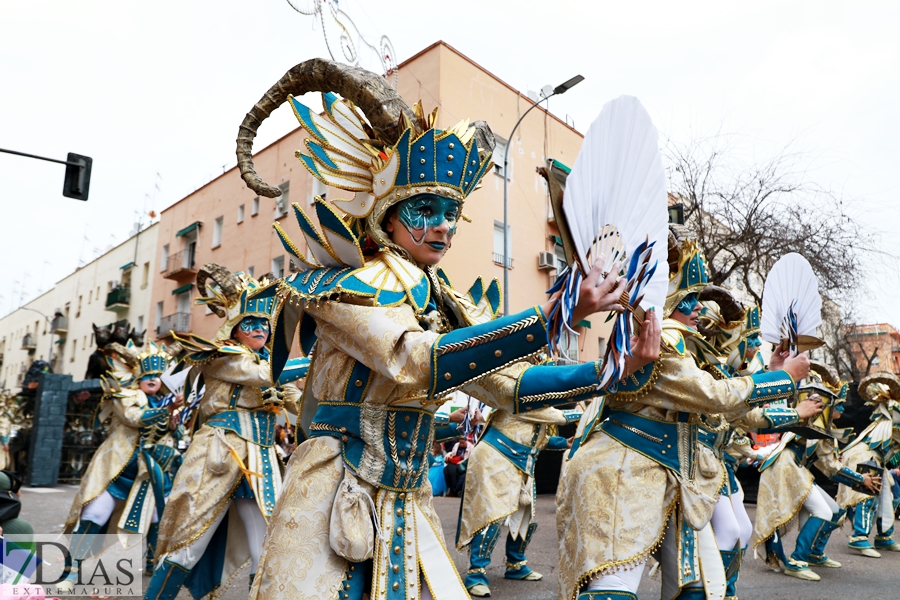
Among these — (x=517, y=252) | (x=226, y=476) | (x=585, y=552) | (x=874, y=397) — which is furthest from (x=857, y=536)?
(x=517, y=252)

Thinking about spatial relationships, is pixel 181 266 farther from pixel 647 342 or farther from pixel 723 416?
pixel 647 342

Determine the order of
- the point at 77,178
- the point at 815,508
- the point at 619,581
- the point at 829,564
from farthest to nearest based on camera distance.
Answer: the point at 77,178 < the point at 829,564 < the point at 815,508 < the point at 619,581

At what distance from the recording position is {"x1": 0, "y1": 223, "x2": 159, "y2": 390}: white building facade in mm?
35312

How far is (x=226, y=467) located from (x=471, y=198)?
1613 centimetres

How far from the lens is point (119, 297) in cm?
3575

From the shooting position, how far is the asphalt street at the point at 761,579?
648 centimetres

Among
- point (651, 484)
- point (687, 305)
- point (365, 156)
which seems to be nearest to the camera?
point (365, 156)

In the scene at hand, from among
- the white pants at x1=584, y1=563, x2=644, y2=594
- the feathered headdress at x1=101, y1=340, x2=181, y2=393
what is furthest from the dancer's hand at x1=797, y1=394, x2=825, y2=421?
the feathered headdress at x1=101, y1=340, x2=181, y2=393

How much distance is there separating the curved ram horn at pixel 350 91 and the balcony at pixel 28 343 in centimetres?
5743

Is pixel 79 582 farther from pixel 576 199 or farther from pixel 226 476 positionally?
pixel 576 199

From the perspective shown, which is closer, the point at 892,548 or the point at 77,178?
the point at 892,548

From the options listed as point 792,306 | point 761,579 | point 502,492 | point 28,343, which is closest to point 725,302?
point 792,306

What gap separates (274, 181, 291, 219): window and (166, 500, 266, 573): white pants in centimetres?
1948

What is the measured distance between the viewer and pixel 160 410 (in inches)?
271
